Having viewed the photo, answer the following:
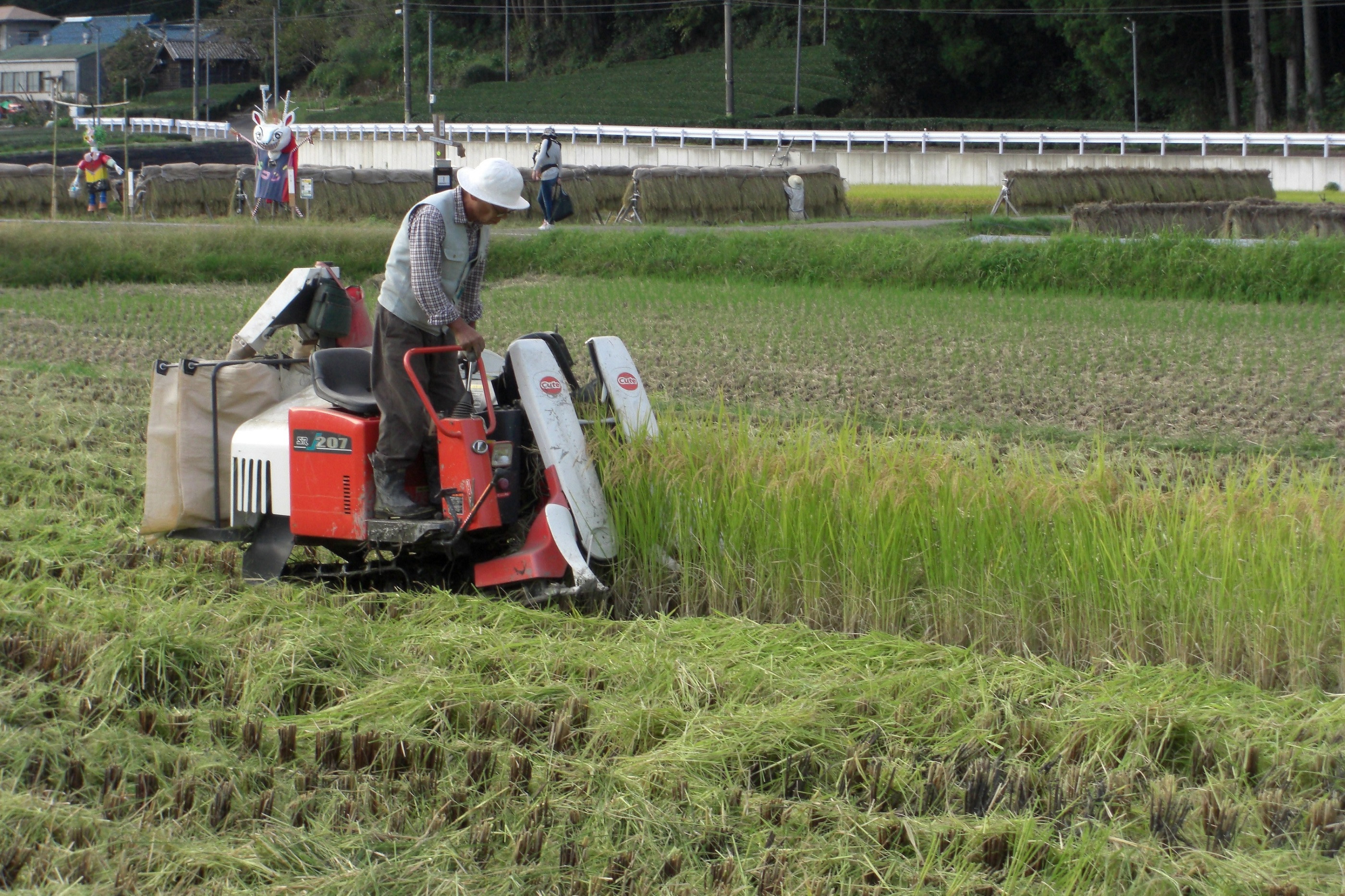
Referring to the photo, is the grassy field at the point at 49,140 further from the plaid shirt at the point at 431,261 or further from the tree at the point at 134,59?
the plaid shirt at the point at 431,261

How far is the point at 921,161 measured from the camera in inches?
1271

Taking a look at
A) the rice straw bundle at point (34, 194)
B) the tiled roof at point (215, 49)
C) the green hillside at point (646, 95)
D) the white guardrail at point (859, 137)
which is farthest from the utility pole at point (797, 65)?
the tiled roof at point (215, 49)

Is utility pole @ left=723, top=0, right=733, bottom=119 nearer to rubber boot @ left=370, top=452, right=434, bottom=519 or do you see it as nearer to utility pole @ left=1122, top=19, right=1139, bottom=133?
utility pole @ left=1122, top=19, right=1139, bottom=133

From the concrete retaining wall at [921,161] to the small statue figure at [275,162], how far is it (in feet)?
21.9

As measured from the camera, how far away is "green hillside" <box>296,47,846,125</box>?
Answer: 52.4m

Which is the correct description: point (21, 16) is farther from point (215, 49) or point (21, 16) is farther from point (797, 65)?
point (797, 65)

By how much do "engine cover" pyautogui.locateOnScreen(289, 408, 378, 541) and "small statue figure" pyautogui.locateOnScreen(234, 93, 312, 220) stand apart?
17.4 m

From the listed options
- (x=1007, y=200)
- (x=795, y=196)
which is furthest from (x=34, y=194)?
(x=1007, y=200)

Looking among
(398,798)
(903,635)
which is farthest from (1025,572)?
(398,798)

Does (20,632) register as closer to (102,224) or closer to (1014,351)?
(1014,351)

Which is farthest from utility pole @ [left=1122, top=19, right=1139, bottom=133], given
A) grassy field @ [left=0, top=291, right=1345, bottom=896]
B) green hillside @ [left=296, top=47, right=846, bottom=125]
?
grassy field @ [left=0, top=291, right=1345, bottom=896]

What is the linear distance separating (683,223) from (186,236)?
969cm

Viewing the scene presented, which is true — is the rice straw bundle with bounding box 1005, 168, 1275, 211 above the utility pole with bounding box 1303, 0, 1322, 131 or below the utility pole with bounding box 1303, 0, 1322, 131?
below

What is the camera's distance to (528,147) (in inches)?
1582
